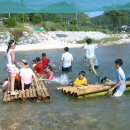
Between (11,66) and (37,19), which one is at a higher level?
(37,19)

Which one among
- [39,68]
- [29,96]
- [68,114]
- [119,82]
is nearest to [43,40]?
[39,68]

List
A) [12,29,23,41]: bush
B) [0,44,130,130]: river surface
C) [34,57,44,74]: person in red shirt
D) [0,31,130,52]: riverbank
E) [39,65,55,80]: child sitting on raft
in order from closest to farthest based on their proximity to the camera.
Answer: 1. [0,44,130,130]: river surface
2. [39,65,55,80]: child sitting on raft
3. [34,57,44,74]: person in red shirt
4. [0,31,130,52]: riverbank
5. [12,29,23,41]: bush

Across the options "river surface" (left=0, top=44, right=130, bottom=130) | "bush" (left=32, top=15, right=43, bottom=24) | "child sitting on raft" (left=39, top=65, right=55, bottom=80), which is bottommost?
"river surface" (left=0, top=44, right=130, bottom=130)

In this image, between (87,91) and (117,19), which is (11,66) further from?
(117,19)

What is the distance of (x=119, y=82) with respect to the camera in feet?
41.1

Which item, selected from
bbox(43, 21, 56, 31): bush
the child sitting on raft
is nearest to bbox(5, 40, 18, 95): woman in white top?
the child sitting on raft

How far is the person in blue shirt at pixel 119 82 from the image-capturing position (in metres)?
12.4

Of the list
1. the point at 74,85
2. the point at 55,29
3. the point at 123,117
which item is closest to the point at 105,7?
the point at 74,85

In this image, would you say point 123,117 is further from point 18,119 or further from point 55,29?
point 55,29

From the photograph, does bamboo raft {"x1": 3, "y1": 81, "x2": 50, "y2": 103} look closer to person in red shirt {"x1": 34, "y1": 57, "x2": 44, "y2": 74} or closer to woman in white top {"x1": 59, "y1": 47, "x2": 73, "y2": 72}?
person in red shirt {"x1": 34, "y1": 57, "x2": 44, "y2": 74}

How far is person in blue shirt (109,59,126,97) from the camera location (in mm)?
12383

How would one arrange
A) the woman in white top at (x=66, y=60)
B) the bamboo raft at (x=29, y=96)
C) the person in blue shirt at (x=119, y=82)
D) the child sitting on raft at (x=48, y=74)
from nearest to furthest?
1. the bamboo raft at (x=29, y=96)
2. the person in blue shirt at (x=119, y=82)
3. the child sitting on raft at (x=48, y=74)
4. the woman in white top at (x=66, y=60)

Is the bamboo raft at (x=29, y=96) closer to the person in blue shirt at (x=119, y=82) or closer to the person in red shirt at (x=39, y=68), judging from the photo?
the person in blue shirt at (x=119, y=82)

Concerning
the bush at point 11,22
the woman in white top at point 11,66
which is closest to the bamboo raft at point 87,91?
the woman in white top at point 11,66
